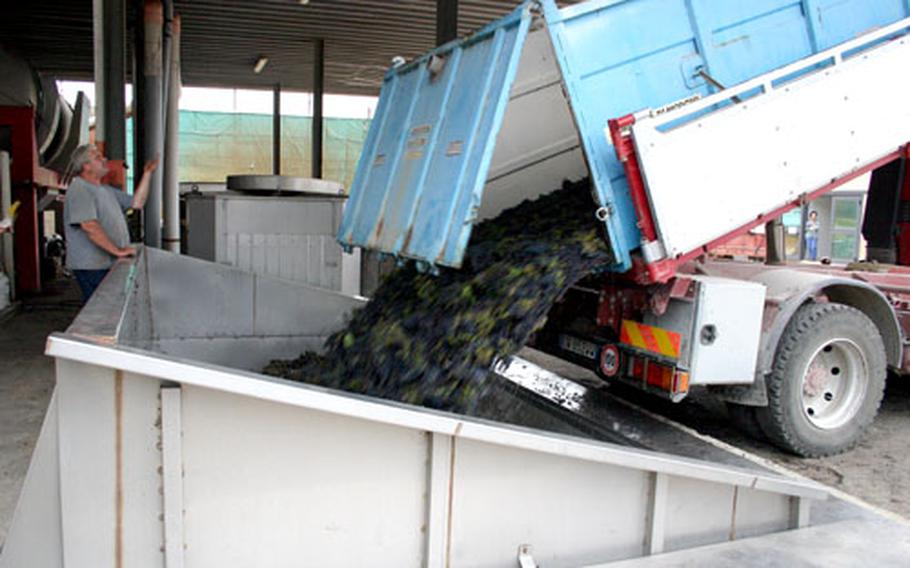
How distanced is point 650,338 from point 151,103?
30.4 feet

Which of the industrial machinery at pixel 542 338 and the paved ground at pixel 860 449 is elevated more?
the industrial machinery at pixel 542 338

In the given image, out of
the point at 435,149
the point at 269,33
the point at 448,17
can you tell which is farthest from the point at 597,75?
the point at 269,33

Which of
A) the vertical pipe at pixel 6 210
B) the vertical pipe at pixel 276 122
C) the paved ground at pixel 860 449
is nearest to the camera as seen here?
the paved ground at pixel 860 449

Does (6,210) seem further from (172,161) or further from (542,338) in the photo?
(542,338)

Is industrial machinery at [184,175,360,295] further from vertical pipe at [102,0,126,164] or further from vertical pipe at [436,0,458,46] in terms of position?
vertical pipe at [436,0,458,46]

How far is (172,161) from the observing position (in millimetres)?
14047

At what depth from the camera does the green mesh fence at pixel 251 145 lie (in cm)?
2838

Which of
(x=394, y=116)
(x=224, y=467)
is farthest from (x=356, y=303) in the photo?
(x=224, y=467)

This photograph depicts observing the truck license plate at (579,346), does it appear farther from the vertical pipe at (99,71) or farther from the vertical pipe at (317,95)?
the vertical pipe at (317,95)

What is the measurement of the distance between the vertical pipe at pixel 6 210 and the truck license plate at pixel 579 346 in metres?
8.61

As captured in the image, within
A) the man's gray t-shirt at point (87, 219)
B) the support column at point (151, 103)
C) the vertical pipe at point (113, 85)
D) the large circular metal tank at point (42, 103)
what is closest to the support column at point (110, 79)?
the vertical pipe at point (113, 85)

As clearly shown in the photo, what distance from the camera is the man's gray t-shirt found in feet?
17.9

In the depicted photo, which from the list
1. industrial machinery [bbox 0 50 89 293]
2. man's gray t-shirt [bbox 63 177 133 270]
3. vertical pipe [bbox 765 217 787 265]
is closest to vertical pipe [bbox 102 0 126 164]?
industrial machinery [bbox 0 50 89 293]

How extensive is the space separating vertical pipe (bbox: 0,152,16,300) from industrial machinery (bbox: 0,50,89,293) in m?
0.77
